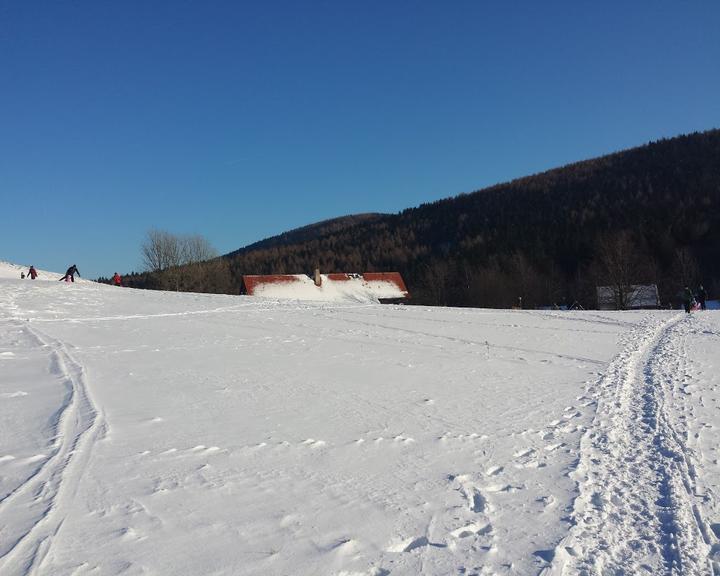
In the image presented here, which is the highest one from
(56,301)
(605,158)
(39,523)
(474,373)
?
(605,158)

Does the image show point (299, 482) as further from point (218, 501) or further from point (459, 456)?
point (459, 456)

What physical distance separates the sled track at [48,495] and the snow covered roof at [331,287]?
45564 mm

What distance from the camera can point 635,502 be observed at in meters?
4.10

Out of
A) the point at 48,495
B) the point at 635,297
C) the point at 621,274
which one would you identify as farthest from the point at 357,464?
the point at 635,297

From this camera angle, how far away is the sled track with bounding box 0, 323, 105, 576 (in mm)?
3361

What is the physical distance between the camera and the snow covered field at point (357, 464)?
344cm

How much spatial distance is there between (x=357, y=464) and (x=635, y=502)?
2.45m

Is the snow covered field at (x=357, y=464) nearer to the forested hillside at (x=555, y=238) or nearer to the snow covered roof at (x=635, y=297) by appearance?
the snow covered roof at (x=635, y=297)

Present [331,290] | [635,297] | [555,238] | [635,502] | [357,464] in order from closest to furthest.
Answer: [635,502]
[357,464]
[635,297]
[331,290]
[555,238]

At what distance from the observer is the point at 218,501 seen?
423 centimetres

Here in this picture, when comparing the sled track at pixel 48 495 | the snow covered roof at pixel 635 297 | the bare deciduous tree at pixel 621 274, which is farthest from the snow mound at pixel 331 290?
the sled track at pixel 48 495

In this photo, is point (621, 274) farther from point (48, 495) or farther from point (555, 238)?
point (48, 495)

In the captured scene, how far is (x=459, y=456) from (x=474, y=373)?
506 centimetres

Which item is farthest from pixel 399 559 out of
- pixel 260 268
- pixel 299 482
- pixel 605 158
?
pixel 605 158
